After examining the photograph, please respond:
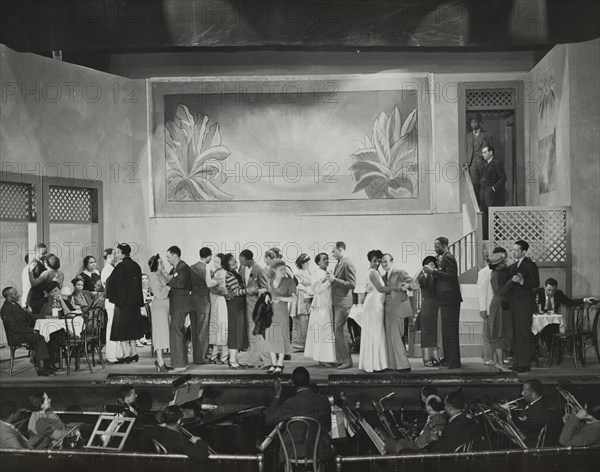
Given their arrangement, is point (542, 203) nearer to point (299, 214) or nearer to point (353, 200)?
point (353, 200)

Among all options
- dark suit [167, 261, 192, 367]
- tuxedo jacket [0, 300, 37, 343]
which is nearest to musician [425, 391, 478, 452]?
dark suit [167, 261, 192, 367]

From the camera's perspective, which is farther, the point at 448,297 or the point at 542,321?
the point at 542,321

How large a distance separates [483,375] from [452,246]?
3.24 m

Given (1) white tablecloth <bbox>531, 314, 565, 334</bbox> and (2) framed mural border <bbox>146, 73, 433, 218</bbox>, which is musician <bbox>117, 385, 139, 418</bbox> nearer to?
(1) white tablecloth <bbox>531, 314, 565, 334</bbox>

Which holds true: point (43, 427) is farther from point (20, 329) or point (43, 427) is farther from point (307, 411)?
point (307, 411)

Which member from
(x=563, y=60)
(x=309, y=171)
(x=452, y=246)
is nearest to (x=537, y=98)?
(x=563, y=60)

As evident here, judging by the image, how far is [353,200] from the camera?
1122cm

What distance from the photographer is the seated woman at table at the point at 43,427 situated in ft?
20.5

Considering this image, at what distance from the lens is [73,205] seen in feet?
35.0

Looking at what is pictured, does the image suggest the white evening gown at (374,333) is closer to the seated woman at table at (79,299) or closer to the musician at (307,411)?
the musician at (307,411)

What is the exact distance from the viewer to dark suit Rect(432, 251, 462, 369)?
8047 millimetres

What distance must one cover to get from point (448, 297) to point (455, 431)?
97.0 inches

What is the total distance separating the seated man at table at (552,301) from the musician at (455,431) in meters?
2.68

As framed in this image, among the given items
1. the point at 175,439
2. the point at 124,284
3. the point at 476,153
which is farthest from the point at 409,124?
the point at 175,439
